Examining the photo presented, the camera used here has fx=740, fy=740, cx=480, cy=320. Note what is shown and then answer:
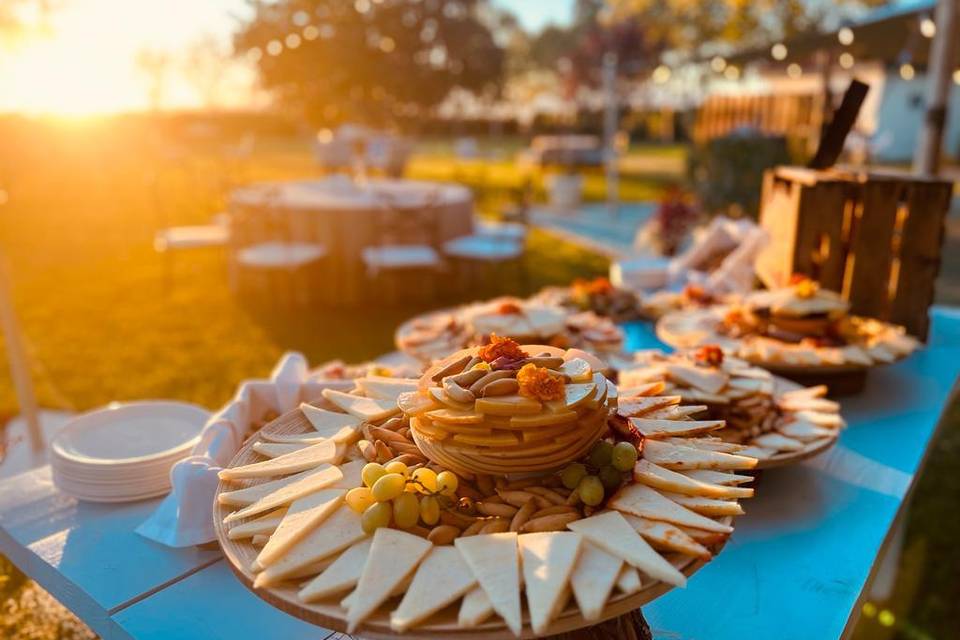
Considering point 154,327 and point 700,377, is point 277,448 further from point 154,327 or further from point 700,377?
point 154,327

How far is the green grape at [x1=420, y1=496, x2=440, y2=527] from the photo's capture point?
1344 mm

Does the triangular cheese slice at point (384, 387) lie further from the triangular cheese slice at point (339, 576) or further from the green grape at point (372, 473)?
the triangular cheese slice at point (339, 576)

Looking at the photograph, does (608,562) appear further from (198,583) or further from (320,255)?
(320,255)

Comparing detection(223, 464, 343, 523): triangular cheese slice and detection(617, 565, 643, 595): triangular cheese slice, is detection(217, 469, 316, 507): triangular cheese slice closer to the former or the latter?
detection(223, 464, 343, 523): triangular cheese slice

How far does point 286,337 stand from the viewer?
21.3 feet

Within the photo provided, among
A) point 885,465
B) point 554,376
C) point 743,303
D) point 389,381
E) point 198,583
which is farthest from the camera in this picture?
point 743,303

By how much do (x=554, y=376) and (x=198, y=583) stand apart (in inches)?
40.4

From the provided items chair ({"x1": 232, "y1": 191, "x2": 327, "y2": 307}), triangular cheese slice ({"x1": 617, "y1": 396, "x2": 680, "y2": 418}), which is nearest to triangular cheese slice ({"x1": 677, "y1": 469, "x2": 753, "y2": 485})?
triangular cheese slice ({"x1": 617, "y1": 396, "x2": 680, "y2": 418})

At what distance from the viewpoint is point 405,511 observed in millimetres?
1312

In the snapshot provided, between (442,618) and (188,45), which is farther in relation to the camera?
(188,45)

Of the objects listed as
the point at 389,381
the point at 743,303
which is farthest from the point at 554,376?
the point at 743,303

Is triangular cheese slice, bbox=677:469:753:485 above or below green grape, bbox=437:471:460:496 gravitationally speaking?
below

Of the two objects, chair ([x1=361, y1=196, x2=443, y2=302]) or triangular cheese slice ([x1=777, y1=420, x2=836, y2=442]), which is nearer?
triangular cheese slice ([x1=777, y1=420, x2=836, y2=442])

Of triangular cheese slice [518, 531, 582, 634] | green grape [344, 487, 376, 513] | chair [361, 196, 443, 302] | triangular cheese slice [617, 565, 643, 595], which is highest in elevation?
green grape [344, 487, 376, 513]
